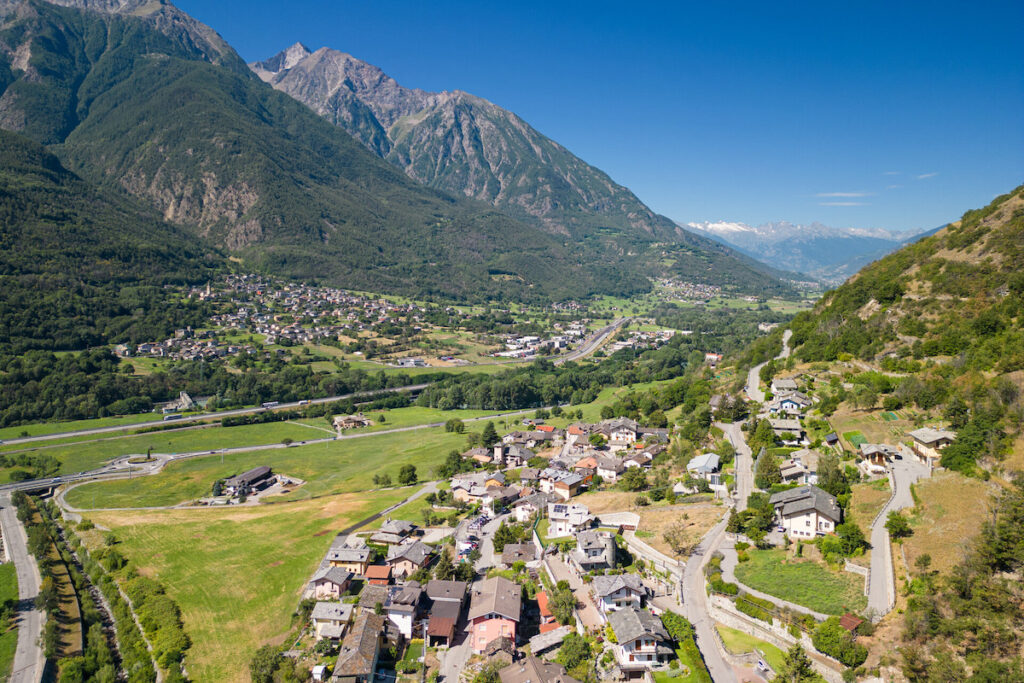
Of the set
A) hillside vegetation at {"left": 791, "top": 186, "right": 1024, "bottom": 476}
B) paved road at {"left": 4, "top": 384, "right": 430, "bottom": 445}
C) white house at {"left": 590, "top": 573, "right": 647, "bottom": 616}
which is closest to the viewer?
white house at {"left": 590, "top": 573, "right": 647, "bottom": 616}

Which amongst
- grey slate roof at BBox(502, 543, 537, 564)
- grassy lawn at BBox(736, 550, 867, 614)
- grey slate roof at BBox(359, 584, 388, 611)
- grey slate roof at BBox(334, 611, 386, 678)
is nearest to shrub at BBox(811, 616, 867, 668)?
grassy lawn at BBox(736, 550, 867, 614)

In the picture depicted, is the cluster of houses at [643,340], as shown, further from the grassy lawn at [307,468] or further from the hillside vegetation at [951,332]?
the grassy lawn at [307,468]

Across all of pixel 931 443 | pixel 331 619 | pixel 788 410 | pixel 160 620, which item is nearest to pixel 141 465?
pixel 160 620

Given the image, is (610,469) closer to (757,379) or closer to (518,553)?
(518,553)

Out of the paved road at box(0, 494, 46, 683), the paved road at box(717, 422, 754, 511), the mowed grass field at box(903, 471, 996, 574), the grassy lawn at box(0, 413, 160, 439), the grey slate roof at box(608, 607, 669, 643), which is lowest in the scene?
the paved road at box(0, 494, 46, 683)

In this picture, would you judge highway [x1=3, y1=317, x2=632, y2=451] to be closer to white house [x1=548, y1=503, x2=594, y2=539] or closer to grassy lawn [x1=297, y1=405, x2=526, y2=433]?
grassy lawn [x1=297, y1=405, x2=526, y2=433]

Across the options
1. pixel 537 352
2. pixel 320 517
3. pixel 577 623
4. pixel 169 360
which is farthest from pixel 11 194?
pixel 577 623

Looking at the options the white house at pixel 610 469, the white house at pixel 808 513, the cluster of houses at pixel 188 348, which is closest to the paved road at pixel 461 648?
the white house at pixel 610 469

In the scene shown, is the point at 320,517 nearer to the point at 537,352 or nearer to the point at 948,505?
the point at 948,505
